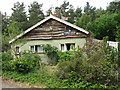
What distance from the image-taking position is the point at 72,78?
8898mm

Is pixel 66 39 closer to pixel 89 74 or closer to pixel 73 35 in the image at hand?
pixel 73 35

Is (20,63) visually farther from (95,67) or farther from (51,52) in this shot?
(95,67)

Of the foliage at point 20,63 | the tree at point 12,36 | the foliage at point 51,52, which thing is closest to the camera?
the foliage at point 20,63

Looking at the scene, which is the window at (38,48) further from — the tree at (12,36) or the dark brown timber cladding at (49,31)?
the tree at (12,36)

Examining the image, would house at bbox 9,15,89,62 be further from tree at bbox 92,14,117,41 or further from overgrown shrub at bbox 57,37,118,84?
tree at bbox 92,14,117,41

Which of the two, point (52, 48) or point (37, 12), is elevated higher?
point (37, 12)

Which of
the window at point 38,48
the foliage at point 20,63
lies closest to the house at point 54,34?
the window at point 38,48

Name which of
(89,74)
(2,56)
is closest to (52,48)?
(2,56)

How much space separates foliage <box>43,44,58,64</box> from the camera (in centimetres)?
1331

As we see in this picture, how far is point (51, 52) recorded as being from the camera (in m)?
13.4

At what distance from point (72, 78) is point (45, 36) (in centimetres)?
649

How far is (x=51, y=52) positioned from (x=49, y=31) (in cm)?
225

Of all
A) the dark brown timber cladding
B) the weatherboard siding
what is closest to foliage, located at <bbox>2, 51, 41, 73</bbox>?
the weatherboard siding

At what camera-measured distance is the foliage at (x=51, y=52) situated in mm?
13312
